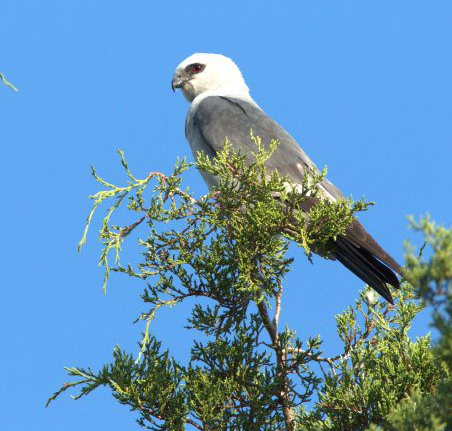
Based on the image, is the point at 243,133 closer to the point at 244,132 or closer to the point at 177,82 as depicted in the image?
the point at 244,132

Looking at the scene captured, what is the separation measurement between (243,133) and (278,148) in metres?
0.46

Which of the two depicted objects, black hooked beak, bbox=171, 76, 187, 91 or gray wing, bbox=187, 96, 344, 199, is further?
black hooked beak, bbox=171, 76, 187, 91

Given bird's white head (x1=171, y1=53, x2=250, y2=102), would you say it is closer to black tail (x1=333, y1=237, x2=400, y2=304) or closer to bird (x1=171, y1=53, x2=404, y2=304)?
bird (x1=171, y1=53, x2=404, y2=304)

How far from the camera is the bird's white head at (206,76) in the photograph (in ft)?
28.1

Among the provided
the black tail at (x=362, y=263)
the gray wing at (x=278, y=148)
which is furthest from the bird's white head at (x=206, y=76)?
the black tail at (x=362, y=263)

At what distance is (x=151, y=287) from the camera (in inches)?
187

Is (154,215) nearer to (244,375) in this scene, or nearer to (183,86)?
(244,375)

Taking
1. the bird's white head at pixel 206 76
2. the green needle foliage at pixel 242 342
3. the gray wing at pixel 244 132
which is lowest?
the green needle foliage at pixel 242 342

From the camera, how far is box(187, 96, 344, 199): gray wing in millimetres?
6402

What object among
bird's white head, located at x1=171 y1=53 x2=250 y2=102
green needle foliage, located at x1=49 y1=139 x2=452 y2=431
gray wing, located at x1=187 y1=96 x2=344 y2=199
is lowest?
green needle foliage, located at x1=49 y1=139 x2=452 y2=431

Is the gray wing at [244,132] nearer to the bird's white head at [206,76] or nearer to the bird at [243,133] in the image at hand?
the bird at [243,133]

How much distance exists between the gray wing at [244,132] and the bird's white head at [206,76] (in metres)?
1.01

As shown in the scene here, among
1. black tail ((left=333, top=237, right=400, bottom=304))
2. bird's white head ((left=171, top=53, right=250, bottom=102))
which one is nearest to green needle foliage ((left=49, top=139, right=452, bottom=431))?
black tail ((left=333, top=237, right=400, bottom=304))

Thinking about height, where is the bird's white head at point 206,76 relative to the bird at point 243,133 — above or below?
above
